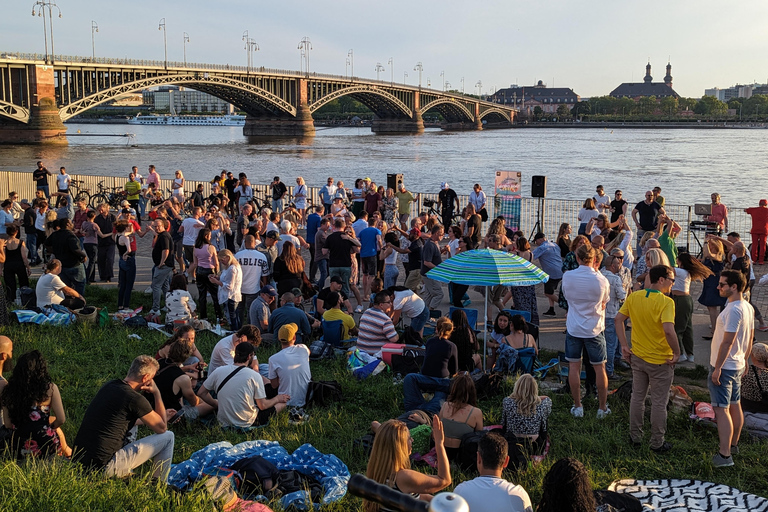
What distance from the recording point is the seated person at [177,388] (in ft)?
23.1

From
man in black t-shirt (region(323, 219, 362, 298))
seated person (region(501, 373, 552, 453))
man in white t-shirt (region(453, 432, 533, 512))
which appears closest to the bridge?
man in black t-shirt (region(323, 219, 362, 298))

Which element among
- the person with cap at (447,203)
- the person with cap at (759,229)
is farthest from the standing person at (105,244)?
the person with cap at (759,229)

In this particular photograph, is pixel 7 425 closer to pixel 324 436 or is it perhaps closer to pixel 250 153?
pixel 324 436

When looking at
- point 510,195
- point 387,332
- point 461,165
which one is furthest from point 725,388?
point 461,165

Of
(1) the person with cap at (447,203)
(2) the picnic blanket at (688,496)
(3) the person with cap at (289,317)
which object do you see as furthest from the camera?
(1) the person with cap at (447,203)

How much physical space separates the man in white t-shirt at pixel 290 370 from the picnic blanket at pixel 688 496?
328 centimetres

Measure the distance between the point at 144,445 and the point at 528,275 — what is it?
4.65m

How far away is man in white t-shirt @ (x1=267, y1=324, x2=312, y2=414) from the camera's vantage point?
7594 mm

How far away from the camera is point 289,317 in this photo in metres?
9.26

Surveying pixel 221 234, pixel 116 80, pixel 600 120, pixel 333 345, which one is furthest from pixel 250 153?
pixel 600 120

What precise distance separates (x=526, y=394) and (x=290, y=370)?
2.57 metres

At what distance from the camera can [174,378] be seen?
7121mm

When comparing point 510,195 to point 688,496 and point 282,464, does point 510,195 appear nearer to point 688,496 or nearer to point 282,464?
point 688,496

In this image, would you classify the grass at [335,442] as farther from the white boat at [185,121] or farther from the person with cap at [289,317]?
the white boat at [185,121]
